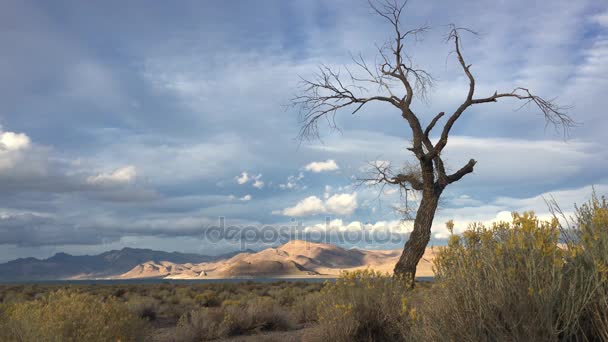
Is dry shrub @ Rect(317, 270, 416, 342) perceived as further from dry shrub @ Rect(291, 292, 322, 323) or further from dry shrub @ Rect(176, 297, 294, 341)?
dry shrub @ Rect(291, 292, 322, 323)

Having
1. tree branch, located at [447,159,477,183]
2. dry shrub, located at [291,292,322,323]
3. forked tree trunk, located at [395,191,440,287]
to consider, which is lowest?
dry shrub, located at [291,292,322,323]

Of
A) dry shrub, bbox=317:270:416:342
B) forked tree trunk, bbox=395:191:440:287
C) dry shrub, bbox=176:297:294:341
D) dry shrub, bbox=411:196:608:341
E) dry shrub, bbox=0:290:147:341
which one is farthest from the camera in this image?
forked tree trunk, bbox=395:191:440:287

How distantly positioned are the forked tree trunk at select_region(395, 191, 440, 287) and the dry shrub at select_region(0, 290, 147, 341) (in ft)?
25.2

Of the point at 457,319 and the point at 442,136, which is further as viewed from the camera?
the point at 442,136

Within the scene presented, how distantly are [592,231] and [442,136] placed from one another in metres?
9.01

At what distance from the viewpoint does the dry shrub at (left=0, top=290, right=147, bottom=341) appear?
665cm

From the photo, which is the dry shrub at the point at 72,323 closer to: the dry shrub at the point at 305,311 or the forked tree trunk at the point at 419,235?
the dry shrub at the point at 305,311

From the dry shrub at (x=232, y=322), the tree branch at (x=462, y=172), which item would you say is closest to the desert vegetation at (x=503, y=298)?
the dry shrub at (x=232, y=322)

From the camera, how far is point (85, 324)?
7090mm

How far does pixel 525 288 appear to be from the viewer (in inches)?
174

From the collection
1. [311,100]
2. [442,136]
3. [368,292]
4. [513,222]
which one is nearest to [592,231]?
[513,222]

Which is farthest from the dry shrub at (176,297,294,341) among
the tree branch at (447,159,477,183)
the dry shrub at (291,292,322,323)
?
the tree branch at (447,159,477,183)

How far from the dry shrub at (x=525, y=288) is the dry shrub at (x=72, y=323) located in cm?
482

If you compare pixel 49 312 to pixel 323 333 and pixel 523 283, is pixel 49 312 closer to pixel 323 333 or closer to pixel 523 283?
pixel 323 333
